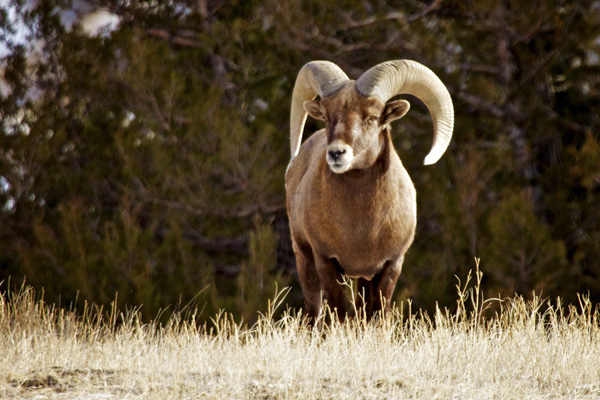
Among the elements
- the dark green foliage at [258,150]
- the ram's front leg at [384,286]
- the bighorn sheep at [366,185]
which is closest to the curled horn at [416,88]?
the bighorn sheep at [366,185]

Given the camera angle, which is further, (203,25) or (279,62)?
(203,25)

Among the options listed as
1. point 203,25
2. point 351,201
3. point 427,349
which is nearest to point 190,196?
point 203,25

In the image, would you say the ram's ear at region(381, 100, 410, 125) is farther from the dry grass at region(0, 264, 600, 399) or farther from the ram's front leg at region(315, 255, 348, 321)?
the dry grass at region(0, 264, 600, 399)

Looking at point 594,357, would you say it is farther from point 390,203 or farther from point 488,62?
point 488,62

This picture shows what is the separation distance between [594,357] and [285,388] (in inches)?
75.7

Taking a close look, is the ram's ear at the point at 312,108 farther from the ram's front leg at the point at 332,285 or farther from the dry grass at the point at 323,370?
the dry grass at the point at 323,370

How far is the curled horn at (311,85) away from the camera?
574 centimetres

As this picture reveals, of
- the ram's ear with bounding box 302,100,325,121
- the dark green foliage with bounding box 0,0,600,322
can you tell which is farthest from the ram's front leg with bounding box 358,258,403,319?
the dark green foliage with bounding box 0,0,600,322

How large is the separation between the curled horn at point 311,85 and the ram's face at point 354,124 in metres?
0.11

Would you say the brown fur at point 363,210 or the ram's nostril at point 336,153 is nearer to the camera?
the ram's nostril at point 336,153

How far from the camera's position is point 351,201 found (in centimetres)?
571

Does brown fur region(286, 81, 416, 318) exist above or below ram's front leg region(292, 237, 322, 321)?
above

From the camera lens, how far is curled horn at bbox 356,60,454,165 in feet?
18.4

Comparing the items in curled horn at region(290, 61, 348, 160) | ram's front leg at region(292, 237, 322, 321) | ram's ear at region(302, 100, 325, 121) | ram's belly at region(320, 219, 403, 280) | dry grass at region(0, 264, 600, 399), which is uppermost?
curled horn at region(290, 61, 348, 160)
